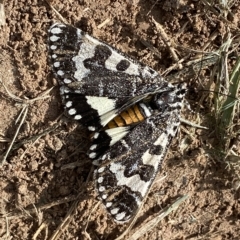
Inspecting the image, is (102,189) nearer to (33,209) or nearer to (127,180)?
(127,180)

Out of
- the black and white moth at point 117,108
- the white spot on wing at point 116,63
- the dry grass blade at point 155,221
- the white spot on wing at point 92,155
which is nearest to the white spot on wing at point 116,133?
the black and white moth at point 117,108

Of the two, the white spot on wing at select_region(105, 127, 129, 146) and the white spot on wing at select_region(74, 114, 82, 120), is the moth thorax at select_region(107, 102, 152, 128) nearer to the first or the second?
the white spot on wing at select_region(105, 127, 129, 146)

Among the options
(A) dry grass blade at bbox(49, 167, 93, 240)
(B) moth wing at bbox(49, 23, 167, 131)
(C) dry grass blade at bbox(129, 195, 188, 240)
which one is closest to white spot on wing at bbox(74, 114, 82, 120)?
(B) moth wing at bbox(49, 23, 167, 131)

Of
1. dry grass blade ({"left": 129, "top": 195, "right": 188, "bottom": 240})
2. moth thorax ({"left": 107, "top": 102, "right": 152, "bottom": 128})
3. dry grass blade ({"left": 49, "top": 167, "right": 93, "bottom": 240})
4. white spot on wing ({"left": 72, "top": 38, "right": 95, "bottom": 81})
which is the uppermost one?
white spot on wing ({"left": 72, "top": 38, "right": 95, "bottom": 81})

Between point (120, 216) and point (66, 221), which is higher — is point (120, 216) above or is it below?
below

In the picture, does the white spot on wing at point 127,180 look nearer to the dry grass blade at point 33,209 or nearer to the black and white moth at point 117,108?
the black and white moth at point 117,108

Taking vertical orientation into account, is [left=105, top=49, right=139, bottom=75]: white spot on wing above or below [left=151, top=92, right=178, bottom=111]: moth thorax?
above

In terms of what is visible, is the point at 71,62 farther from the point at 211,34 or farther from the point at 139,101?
the point at 211,34

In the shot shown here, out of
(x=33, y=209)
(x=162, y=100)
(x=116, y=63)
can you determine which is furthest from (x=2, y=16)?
(x=33, y=209)
